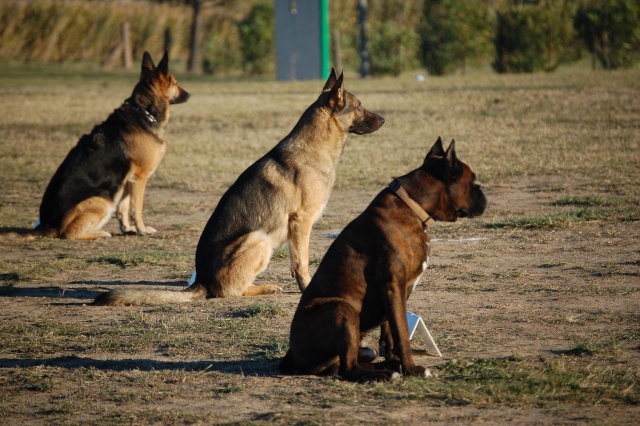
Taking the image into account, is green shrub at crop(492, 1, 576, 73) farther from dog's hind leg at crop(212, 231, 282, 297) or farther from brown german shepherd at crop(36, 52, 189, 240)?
dog's hind leg at crop(212, 231, 282, 297)

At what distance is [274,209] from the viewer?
8023 millimetres

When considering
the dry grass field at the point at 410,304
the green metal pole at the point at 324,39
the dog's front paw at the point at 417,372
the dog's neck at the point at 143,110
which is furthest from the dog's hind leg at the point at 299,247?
the green metal pole at the point at 324,39

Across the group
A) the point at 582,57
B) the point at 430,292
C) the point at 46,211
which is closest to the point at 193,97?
the point at 582,57

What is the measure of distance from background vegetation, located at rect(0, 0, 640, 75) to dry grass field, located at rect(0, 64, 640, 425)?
12.6 m

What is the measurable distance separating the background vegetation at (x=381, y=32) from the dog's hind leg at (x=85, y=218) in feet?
73.8

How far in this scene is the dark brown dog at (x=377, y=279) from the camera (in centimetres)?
539

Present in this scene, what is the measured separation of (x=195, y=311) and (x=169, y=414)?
96.2 inches

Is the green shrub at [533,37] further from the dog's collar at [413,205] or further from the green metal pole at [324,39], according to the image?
the dog's collar at [413,205]

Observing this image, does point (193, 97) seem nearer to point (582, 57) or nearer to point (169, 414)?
point (582, 57)

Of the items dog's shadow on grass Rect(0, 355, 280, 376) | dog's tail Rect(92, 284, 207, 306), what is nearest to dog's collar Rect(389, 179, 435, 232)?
dog's shadow on grass Rect(0, 355, 280, 376)

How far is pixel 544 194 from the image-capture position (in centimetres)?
1208

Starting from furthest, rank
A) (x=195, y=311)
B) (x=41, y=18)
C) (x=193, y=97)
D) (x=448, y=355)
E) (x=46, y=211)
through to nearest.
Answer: (x=41, y=18) < (x=193, y=97) < (x=46, y=211) < (x=195, y=311) < (x=448, y=355)

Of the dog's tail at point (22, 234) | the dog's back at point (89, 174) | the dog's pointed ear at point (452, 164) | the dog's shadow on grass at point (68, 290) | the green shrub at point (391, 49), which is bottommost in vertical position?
the dog's shadow on grass at point (68, 290)

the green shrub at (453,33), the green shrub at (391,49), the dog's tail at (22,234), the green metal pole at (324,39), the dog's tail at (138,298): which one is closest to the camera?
the dog's tail at (138,298)
